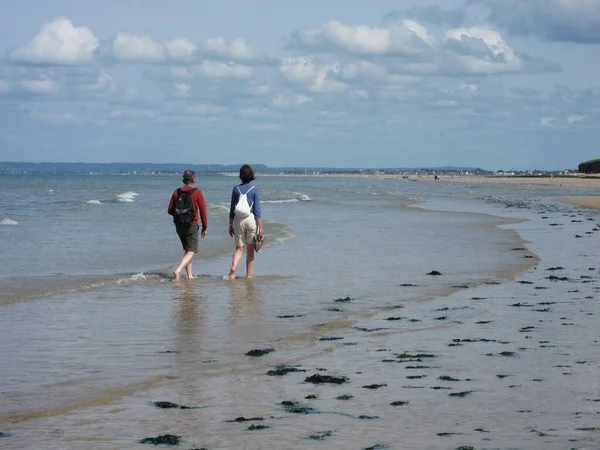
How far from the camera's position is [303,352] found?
9.02 metres

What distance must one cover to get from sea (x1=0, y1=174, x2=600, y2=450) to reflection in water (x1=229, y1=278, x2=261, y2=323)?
0.16ft

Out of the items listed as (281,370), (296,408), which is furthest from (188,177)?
(296,408)

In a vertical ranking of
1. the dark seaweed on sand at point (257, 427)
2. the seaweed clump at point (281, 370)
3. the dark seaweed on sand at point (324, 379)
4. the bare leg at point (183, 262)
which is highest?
the bare leg at point (183, 262)

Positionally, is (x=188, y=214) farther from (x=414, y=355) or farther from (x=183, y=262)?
(x=414, y=355)

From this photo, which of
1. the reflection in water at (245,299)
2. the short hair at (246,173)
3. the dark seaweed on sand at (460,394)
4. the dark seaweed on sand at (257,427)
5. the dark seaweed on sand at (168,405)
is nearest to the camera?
the dark seaweed on sand at (257,427)

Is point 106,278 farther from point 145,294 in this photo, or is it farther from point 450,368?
point 450,368

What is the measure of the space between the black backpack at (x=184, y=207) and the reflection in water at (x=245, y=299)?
52.6 inches

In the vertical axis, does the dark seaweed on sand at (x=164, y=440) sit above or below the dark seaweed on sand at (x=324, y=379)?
below

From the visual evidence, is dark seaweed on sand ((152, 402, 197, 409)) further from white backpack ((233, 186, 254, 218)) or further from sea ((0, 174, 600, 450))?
white backpack ((233, 186, 254, 218))

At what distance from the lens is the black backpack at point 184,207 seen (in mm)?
14875

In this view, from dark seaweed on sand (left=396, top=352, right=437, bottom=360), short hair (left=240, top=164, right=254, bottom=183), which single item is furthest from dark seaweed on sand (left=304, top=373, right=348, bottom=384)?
short hair (left=240, top=164, right=254, bottom=183)

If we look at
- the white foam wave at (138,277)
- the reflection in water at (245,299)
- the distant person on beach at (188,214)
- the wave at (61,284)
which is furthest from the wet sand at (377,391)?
the white foam wave at (138,277)

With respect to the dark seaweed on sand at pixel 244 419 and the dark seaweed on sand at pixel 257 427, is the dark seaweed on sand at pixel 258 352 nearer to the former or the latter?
the dark seaweed on sand at pixel 244 419

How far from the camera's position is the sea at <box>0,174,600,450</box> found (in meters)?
6.19
